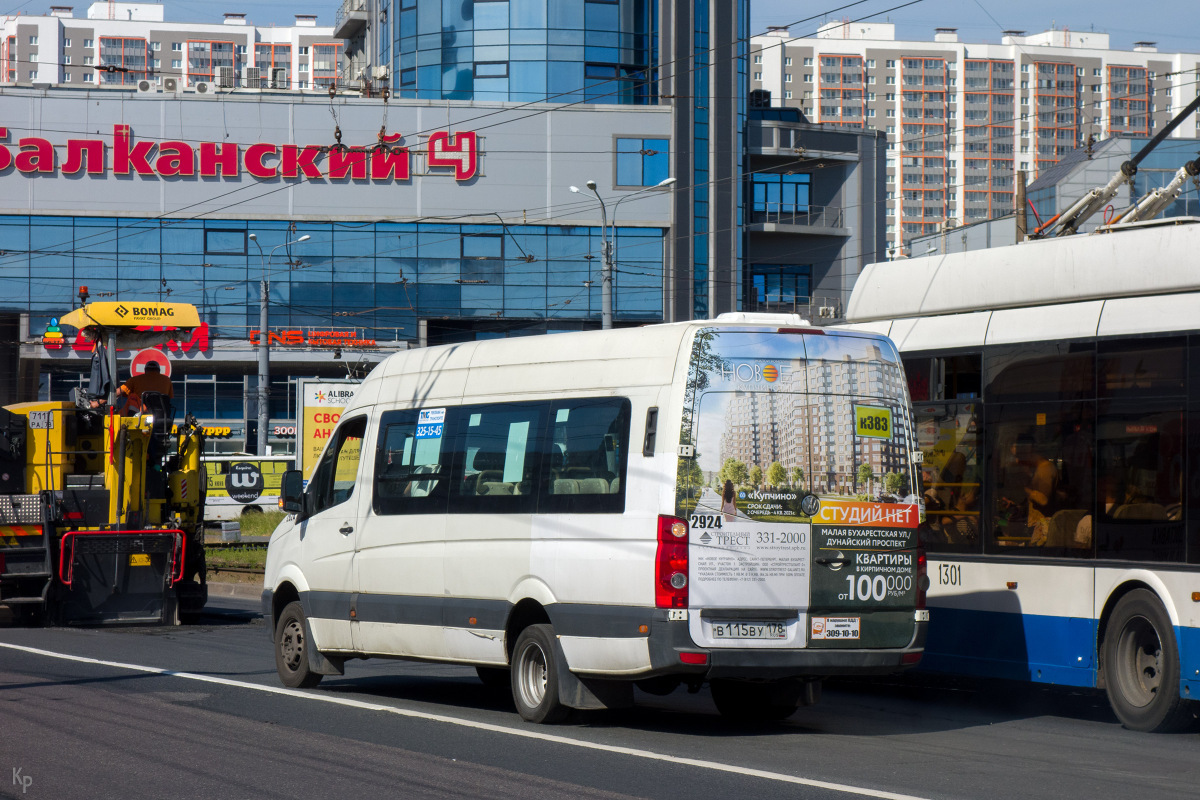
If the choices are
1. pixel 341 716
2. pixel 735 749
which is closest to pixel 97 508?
pixel 341 716

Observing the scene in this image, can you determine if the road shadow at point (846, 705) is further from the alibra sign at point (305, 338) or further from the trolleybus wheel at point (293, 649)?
the alibra sign at point (305, 338)

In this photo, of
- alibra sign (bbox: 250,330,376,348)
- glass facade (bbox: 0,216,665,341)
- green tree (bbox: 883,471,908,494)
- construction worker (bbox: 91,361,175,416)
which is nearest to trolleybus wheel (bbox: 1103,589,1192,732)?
green tree (bbox: 883,471,908,494)

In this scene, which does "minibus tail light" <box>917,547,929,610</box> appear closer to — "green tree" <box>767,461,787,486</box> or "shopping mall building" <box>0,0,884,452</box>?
"green tree" <box>767,461,787,486</box>

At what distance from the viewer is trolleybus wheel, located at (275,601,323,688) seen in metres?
11.6

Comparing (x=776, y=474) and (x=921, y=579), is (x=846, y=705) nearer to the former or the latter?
(x=921, y=579)

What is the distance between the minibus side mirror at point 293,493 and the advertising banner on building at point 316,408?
1503cm

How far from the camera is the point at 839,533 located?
8969 millimetres

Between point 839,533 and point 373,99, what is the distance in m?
58.6

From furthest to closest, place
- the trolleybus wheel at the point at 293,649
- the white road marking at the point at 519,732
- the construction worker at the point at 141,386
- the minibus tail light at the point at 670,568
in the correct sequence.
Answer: the construction worker at the point at 141,386
the trolleybus wheel at the point at 293,649
the minibus tail light at the point at 670,568
the white road marking at the point at 519,732

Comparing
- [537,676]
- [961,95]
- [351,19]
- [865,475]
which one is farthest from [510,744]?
[961,95]

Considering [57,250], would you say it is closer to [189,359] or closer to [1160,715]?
[189,359]

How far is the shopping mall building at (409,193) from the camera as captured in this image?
63375mm

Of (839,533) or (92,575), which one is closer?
(839,533)

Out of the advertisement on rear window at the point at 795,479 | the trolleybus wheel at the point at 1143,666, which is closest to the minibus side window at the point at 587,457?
the advertisement on rear window at the point at 795,479
